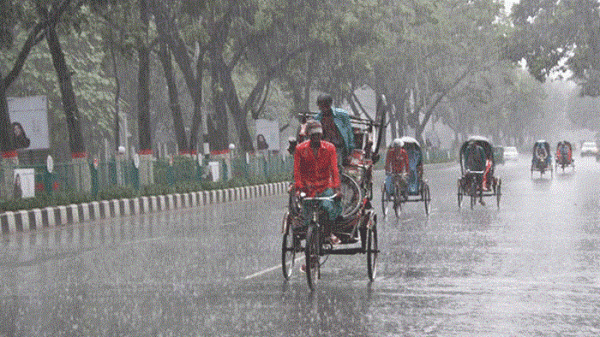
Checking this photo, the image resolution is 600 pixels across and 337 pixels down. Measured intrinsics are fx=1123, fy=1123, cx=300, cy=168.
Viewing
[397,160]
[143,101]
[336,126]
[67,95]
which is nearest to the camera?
[336,126]

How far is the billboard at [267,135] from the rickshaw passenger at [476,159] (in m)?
22.2

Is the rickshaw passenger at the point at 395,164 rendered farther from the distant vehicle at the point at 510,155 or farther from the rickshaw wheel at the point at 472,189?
the distant vehicle at the point at 510,155

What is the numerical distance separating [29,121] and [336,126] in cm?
1715

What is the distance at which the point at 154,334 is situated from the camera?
8.12m

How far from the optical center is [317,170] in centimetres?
1054

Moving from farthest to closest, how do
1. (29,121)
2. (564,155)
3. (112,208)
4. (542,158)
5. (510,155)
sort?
(510,155), (564,155), (542,158), (29,121), (112,208)

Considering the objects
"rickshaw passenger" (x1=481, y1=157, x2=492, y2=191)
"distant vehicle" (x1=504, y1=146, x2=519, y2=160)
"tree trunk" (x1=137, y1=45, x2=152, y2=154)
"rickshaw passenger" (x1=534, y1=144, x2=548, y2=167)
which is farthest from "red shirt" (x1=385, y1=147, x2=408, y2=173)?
"distant vehicle" (x1=504, y1=146, x2=519, y2=160)

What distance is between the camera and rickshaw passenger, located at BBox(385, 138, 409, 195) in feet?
67.7

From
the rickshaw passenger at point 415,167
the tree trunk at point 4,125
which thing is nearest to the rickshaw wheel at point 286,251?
the rickshaw passenger at point 415,167

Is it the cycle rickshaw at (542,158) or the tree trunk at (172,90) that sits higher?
the tree trunk at (172,90)

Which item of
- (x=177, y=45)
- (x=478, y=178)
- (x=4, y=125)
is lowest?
(x=478, y=178)

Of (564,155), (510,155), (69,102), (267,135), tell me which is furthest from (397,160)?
(510,155)

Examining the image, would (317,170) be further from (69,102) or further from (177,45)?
(177,45)

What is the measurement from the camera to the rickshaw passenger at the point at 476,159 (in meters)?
23.1
